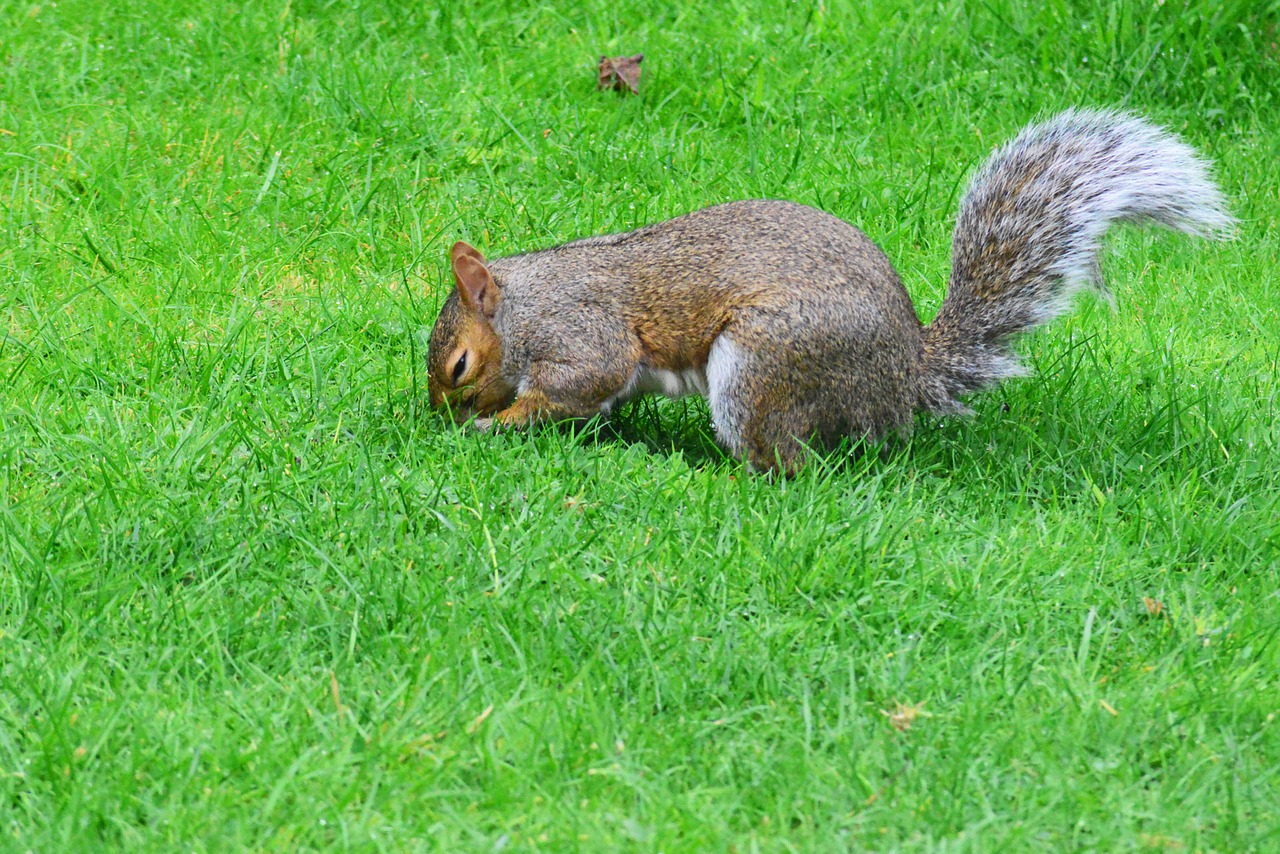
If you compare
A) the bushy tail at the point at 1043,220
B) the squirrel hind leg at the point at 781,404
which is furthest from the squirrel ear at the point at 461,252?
the bushy tail at the point at 1043,220

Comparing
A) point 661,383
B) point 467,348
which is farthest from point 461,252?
point 661,383

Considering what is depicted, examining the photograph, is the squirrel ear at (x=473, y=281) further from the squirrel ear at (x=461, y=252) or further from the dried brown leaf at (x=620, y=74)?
the dried brown leaf at (x=620, y=74)

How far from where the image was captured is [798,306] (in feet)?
10.9

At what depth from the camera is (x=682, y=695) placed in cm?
258

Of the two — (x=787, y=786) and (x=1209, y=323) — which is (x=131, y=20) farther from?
(x=787, y=786)

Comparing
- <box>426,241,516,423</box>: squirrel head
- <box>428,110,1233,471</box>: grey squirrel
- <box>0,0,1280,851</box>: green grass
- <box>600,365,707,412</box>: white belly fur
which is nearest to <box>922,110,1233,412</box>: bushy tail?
<box>428,110,1233,471</box>: grey squirrel

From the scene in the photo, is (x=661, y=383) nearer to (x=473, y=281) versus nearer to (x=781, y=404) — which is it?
(x=781, y=404)

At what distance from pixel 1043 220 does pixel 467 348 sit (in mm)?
1402

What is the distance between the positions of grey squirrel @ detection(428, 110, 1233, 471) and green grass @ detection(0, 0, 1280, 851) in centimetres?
15

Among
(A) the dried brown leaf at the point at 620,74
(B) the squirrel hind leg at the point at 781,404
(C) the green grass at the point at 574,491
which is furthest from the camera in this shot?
(A) the dried brown leaf at the point at 620,74

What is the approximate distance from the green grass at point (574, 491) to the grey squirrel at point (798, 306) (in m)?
0.15

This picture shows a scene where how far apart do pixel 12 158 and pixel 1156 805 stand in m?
3.82

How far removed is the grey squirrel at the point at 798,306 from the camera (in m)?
3.36

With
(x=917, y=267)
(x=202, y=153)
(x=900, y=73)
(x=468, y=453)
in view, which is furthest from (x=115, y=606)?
(x=900, y=73)
